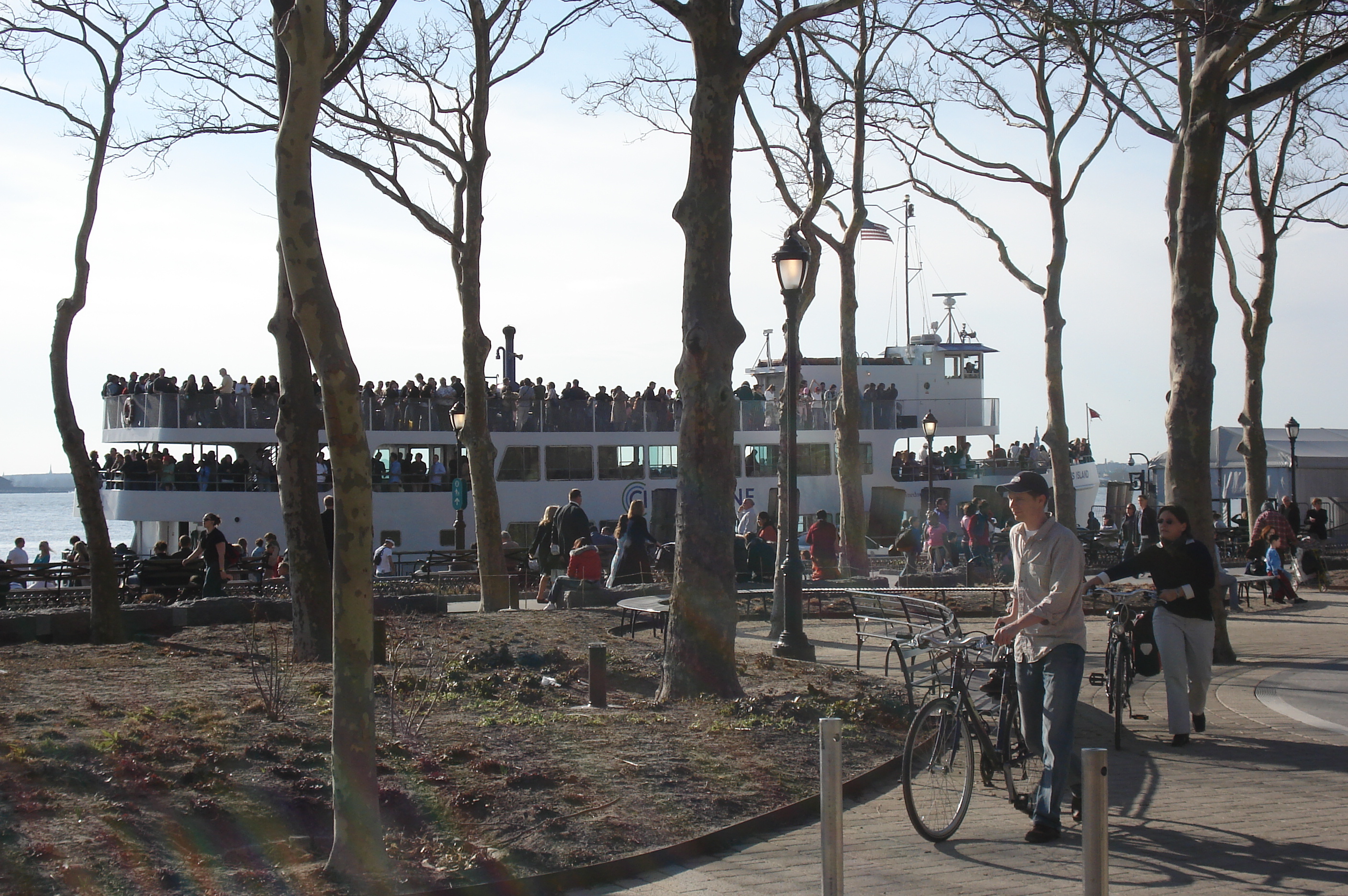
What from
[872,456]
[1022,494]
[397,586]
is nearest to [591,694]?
[1022,494]

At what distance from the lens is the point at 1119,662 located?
8133 mm

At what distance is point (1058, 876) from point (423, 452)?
30.4 m

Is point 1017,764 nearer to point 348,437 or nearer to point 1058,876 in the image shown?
point 1058,876

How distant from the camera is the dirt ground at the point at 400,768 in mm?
5281

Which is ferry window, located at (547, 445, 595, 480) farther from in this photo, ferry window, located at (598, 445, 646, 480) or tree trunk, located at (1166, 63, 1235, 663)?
tree trunk, located at (1166, 63, 1235, 663)

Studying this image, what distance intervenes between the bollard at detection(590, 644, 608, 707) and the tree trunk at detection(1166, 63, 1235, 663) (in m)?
6.24

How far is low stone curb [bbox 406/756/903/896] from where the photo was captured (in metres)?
5.11

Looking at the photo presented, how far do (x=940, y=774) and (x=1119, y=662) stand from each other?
9.45 feet

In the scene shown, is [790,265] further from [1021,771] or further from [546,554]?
[546,554]

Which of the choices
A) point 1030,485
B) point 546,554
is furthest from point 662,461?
point 1030,485

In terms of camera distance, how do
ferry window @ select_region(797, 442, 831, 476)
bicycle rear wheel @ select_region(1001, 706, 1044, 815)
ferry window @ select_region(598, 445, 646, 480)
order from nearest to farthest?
bicycle rear wheel @ select_region(1001, 706, 1044, 815) < ferry window @ select_region(598, 445, 646, 480) < ferry window @ select_region(797, 442, 831, 476)

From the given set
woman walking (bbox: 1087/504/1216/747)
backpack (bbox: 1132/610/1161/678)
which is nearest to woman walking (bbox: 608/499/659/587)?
backpack (bbox: 1132/610/1161/678)

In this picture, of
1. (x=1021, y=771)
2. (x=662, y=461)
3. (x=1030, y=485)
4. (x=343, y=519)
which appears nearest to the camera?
(x=343, y=519)

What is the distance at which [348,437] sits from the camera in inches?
208
